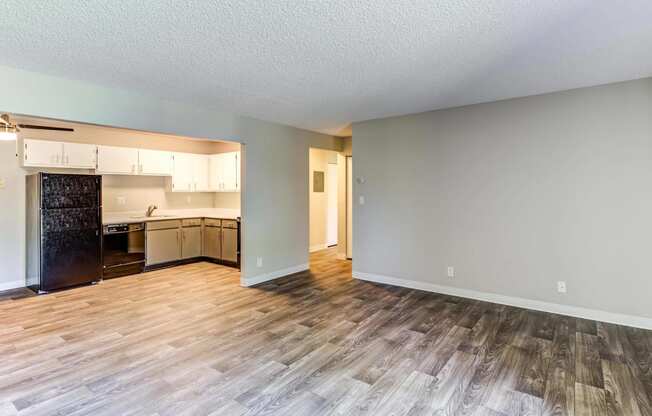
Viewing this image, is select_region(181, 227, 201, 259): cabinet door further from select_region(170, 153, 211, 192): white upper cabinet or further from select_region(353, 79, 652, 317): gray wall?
select_region(353, 79, 652, 317): gray wall

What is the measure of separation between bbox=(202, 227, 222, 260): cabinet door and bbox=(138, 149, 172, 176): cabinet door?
135cm

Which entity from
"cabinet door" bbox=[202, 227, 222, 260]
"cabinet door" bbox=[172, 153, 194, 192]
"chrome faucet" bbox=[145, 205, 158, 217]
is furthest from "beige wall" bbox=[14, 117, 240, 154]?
"cabinet door" bbox=[202, 227, 222, 260]

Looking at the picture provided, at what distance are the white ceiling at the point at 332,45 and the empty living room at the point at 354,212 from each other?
0.08 feet

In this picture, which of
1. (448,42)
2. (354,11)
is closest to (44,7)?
(354,11)

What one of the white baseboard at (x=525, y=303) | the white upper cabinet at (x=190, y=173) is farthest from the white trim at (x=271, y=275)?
the white upper cabinet at (x=190, y=173)

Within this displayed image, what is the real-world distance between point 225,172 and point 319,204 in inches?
91.1

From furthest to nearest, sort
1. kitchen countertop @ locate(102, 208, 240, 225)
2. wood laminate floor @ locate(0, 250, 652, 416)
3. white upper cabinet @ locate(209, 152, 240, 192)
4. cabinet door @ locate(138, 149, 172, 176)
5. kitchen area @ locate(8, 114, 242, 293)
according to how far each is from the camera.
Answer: white upper cabinet @ locate(209, 152, 240, 192), cabinet door @ locate(138, 149, 172, 176), kitchen countertop @ locate(102, 208, 240, 225), kitchen area @ locate(8, 114, 242, 293), wood laminate floor @ locate(0, 250, 652, 416)

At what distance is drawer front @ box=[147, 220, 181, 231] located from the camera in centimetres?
586

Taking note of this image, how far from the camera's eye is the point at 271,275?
5359mm

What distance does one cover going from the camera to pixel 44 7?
1.99 meters

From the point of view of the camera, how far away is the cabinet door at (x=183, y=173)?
643cm

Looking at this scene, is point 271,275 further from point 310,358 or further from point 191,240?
point 310,358

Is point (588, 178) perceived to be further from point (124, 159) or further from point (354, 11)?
point (124, 159)

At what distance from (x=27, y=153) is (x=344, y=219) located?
5.27 metres
